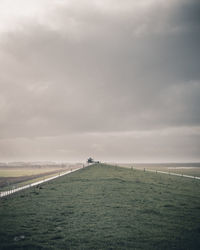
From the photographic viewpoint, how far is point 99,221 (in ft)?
78.5

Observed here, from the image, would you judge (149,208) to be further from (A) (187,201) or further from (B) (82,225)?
(B) (82,225)

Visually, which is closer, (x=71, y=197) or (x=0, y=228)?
(x=0, y=228)

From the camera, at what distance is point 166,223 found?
2338 centimetres

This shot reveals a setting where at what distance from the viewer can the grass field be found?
18.2 m

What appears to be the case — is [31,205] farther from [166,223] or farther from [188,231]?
[188,231]

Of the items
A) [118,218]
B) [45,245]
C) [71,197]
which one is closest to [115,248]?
[45,245]

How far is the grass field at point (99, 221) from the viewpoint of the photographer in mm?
18234

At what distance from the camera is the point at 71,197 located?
1415 inches

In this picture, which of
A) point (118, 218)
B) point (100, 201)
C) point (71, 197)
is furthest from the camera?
point (71, 197)

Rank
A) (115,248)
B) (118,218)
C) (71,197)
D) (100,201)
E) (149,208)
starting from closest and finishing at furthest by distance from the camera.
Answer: (115,248) < (118,218) < (149,208) < (100,201) < (71,197)

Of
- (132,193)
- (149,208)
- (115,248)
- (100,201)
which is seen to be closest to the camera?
(115,248)

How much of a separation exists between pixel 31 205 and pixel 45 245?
14.4 metres

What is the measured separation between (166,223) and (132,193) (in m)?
16.1

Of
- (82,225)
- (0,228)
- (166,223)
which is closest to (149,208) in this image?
(166,223)
